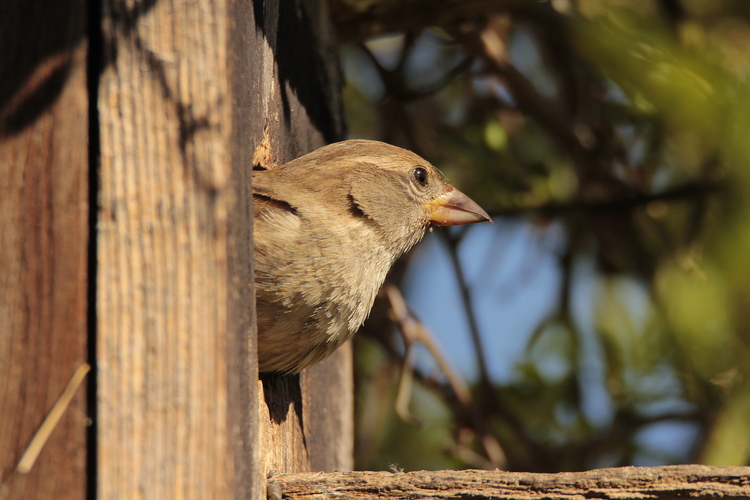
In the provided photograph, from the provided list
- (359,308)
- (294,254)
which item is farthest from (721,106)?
(294,254)

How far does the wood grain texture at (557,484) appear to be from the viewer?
160 cm

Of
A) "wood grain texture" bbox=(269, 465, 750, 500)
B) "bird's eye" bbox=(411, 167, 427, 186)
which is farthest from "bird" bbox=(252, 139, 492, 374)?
"wood grain texture" bbox=(269, 465, 750, 500)

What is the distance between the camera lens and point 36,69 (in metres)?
1.56

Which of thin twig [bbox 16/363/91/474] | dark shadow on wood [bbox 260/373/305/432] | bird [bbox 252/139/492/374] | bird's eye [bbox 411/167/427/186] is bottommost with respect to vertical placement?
thin twig [bbox 16/363/91/474]

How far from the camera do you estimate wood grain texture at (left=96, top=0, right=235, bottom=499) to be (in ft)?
4.87

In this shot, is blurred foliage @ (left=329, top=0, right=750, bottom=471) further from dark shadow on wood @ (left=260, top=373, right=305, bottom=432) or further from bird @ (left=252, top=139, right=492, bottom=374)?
dark shadow on wood @ (left=260, top=373, right=305, bottom=432)

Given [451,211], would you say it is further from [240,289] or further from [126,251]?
[126,251]

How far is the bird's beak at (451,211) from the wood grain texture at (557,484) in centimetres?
122

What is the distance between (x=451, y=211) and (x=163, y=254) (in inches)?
57.3

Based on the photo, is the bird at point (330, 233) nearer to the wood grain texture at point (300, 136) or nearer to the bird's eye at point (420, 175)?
the bird's eye at point (420, 175)

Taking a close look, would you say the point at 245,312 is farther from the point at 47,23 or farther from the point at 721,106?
the point at 721,106

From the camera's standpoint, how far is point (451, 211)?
286 centimetres

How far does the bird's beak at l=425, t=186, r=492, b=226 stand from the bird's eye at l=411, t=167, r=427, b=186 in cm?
7

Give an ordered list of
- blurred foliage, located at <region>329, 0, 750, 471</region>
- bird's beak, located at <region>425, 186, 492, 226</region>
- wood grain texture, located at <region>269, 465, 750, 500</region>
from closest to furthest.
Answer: wood grain texture, located at <region>269, 465, 750, 500</region>, bird's beak, located at <region>425, 186, 492, 226</region>, blurred foliage, located at <region>329, 0, 750, 471</region>
